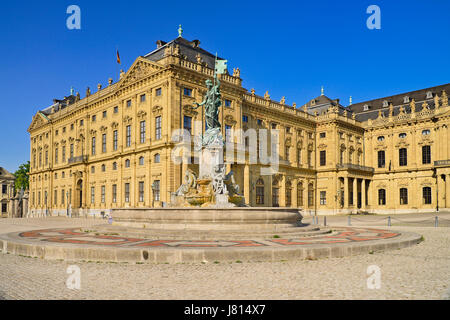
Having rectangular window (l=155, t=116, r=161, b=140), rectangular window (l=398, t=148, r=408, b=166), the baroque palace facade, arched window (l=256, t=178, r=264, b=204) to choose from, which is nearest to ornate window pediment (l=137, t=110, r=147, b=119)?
the baroque palace facade

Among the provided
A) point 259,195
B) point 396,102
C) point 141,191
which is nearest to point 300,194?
point 259,195

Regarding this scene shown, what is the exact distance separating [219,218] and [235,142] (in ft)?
106

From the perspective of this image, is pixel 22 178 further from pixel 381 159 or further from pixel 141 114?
pixel 381 159

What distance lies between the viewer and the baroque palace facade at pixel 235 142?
4378cm

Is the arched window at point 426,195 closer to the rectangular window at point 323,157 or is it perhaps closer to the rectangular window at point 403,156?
the rectangular window at point 403,156

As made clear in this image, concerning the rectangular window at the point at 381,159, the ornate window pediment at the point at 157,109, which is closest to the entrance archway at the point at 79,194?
the ornate window pediment at the point at 157,109

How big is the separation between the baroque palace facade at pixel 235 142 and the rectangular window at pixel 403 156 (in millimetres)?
167

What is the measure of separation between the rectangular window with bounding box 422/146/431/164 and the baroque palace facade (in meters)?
0.16

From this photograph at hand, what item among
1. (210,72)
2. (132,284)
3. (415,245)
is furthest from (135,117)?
(132,284)

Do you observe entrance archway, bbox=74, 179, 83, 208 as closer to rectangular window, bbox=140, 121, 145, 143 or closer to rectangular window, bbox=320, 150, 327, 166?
rectangular window, bbox=140, 121, 145, 143

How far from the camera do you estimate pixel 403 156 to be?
2507 inches

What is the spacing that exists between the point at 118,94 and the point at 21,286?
45.0 meters

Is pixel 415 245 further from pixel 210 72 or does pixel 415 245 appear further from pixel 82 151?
pixel 82 151
